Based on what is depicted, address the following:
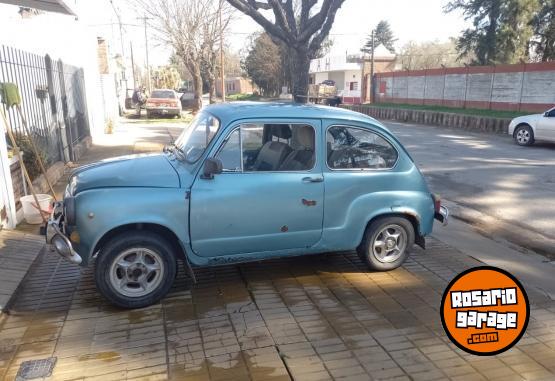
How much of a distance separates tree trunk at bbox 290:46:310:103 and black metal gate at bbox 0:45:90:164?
19.3 ft

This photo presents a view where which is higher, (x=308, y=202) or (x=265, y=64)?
(x=265, y=64)

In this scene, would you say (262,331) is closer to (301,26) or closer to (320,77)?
(301,26)

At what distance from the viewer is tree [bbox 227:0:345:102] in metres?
11.4

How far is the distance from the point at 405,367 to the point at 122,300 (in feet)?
7.97

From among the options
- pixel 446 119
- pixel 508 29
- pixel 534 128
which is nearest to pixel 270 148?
pixel 534 128

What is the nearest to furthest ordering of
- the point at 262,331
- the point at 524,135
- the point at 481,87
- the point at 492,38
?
the point at 262,331 < the point at 524,135 < the point at 481,87 < the point at 492,38

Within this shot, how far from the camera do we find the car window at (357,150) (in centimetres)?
454

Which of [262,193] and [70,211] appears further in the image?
[262,193]

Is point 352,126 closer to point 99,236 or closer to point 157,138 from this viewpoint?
point 99,236

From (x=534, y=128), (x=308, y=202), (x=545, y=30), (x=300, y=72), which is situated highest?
(x=545, y=30)

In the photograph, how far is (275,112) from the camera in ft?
14.6

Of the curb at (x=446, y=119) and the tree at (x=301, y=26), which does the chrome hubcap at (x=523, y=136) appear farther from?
the tree at (x=301, y=26)

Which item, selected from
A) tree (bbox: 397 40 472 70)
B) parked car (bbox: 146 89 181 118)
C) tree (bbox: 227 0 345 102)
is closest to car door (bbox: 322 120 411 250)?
tree (bbox: 227 0 345 102)

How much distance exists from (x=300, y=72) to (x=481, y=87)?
17081mm
